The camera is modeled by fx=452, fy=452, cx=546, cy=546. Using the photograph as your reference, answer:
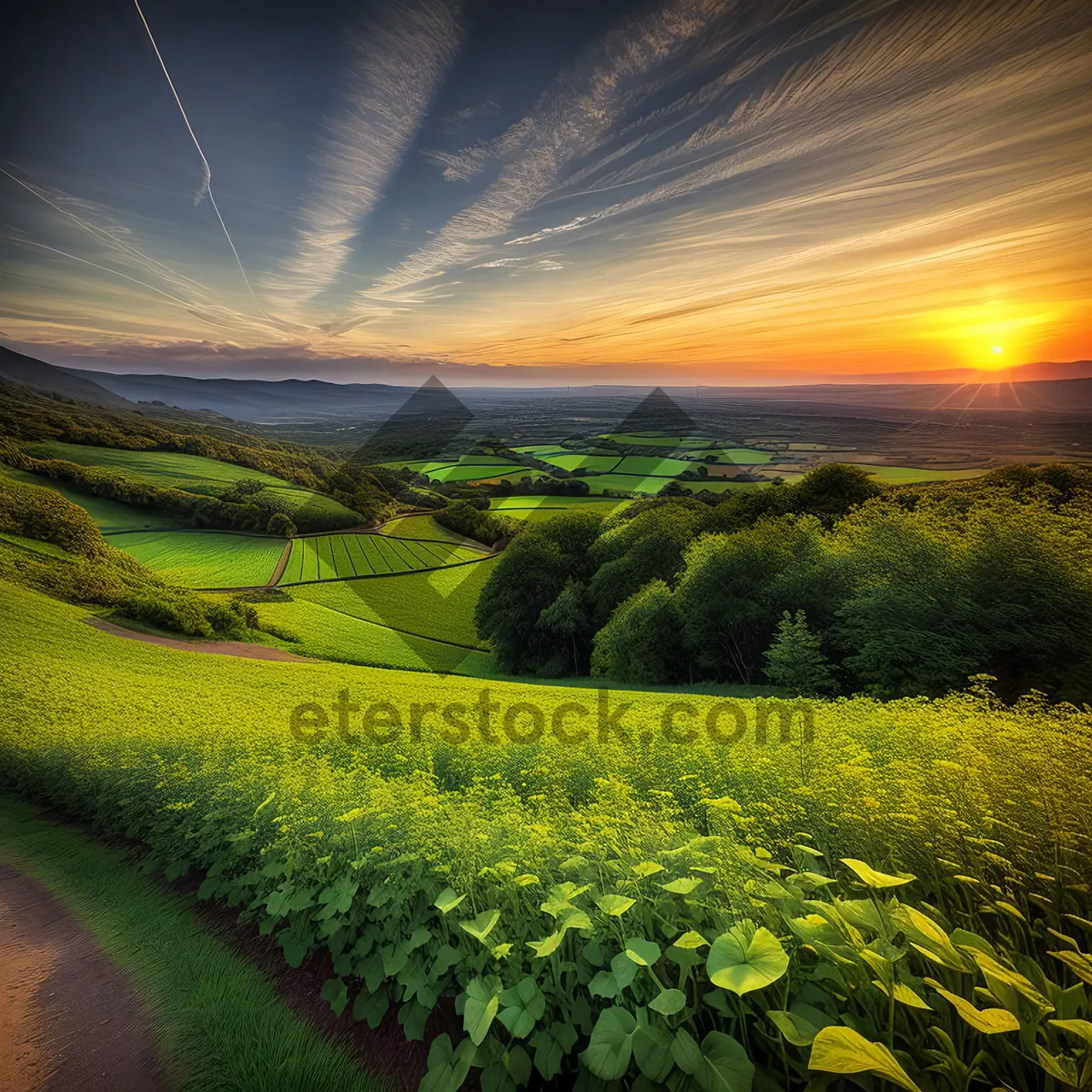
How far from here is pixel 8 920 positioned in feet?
16.5

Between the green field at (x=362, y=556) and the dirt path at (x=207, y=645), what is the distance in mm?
16044

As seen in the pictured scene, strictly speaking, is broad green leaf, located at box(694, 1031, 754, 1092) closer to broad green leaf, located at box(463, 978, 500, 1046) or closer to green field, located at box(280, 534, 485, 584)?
broad green leaf, located at box(463, 978, 500, 1046)

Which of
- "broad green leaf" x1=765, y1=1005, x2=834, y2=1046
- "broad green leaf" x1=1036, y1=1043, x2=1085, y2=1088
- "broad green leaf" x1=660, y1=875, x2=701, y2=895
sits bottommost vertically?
"broad green leaf" x1=765, y1=1005, x2=834, y2=1046

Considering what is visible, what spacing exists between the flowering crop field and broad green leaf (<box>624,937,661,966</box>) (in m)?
0.01

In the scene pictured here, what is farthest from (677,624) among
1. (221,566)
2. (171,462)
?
(171,462)

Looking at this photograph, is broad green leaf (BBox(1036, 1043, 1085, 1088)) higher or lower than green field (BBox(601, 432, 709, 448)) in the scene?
lower

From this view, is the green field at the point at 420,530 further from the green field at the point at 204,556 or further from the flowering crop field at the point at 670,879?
the flowering crop field at the point at 670,879

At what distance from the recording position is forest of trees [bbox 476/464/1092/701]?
39.3 feet

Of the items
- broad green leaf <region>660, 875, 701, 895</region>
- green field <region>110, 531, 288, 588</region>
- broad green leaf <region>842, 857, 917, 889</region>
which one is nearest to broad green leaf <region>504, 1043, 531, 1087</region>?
broad green leaf <region>660, 875, 701, 895</region>

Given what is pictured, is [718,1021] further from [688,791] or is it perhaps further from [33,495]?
[33,495]

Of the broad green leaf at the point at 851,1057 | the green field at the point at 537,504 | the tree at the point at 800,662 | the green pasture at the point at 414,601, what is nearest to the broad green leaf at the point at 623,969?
the broad green leaf at the point at 851,1057

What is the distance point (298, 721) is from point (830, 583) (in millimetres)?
17526

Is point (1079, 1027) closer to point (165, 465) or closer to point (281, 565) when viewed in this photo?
point (281, 565)

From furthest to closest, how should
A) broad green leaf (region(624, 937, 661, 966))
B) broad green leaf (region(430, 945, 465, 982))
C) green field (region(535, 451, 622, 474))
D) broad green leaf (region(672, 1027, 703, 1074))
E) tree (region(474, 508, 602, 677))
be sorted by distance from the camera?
green field (region(535, 451, 622, 474))
tree (region(474, 508, 602, 677))
broad green leaf (region(430, 945, 465, 982))
broad green leaf (region(624, 937, 661, 966))
broad green leaf (region(672, 1027, 703, 1074))
